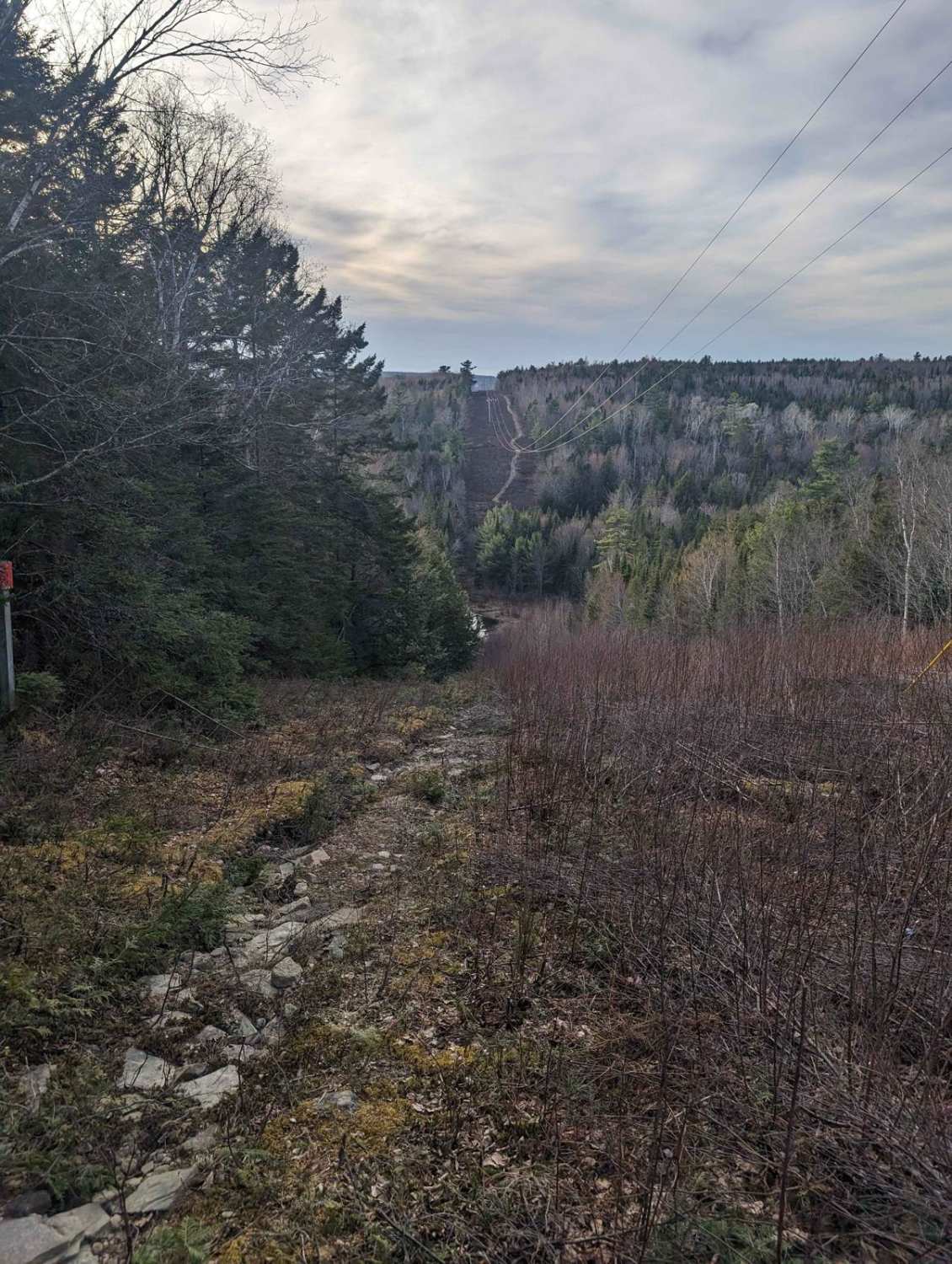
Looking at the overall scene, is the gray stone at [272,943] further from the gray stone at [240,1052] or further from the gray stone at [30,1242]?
the gray stone at [30,1242]

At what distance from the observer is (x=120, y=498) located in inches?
292

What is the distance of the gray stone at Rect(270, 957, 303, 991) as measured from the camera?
129 inches

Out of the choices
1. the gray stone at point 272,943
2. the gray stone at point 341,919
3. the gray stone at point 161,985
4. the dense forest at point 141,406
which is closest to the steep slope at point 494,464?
the dense forest at point 141,406

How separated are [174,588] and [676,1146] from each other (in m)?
8.89

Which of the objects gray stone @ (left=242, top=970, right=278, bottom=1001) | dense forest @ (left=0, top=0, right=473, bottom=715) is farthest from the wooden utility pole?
gray stone @ (left=242, top=970, right=278, bottom=1001)

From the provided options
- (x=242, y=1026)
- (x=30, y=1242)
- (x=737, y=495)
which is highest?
(x=737, y=495)

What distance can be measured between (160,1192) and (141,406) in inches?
261

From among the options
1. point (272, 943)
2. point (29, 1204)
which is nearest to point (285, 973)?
point (272, 943)

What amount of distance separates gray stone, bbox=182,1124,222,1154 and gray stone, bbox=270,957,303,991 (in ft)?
2.95

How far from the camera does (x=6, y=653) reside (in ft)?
18.6

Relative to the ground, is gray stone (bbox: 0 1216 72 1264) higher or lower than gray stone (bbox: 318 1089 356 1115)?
higher

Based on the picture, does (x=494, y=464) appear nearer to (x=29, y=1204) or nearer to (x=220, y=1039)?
(x=220, y=1039)

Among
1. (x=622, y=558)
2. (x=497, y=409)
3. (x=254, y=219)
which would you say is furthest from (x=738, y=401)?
(x=254, y=219)

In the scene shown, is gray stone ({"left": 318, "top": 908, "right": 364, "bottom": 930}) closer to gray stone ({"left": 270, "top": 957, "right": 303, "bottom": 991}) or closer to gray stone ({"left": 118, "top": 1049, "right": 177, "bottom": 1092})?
gray stone ({"left": 270, "top": 957, "right": 303, "bottom": 991})
